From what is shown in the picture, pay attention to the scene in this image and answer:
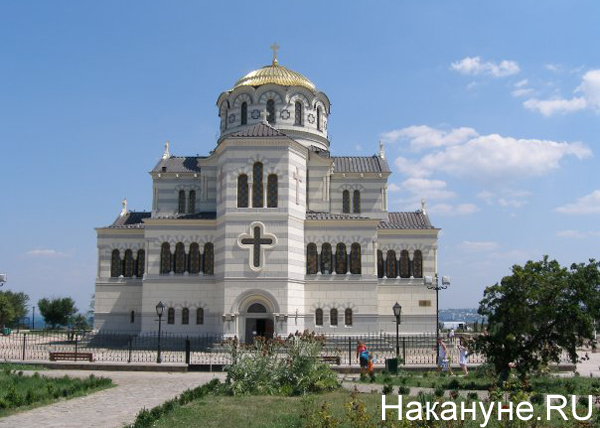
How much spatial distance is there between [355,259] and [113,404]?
72.2 ft

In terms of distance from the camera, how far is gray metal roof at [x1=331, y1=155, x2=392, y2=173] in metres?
42.7

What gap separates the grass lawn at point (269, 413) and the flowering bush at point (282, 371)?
2.16 ft

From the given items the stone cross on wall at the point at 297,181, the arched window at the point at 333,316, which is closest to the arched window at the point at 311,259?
the arched window at the point at 333,316

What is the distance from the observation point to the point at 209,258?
37312 mm

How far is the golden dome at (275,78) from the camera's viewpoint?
42.1 meters

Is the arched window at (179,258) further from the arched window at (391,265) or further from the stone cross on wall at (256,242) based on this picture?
the arched window at (391,265)

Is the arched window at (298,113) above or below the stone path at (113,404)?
above

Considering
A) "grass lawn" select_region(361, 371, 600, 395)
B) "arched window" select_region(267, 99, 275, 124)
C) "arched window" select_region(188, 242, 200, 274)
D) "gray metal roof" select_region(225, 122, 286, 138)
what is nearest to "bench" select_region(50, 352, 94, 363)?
"arched window" select_region(188, 242, 200, 274)

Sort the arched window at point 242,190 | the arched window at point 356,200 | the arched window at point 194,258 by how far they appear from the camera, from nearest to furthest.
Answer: the arched window at point 242,190, the arched window at point 194,258, the arched window at point 356,200

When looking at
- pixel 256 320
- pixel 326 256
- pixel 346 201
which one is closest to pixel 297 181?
pixel 326 256

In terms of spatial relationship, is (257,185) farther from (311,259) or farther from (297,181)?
→ (311,259)

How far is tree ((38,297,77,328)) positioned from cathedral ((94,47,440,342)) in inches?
1105

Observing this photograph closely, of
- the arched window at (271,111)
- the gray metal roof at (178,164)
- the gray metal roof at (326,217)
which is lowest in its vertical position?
the gray metal roof at (326,217)

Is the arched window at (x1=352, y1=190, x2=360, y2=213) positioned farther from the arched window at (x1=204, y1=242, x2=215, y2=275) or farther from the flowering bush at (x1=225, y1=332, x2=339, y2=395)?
the flowering bush at (x1=225, y1=332, x2=339, y2=395)
